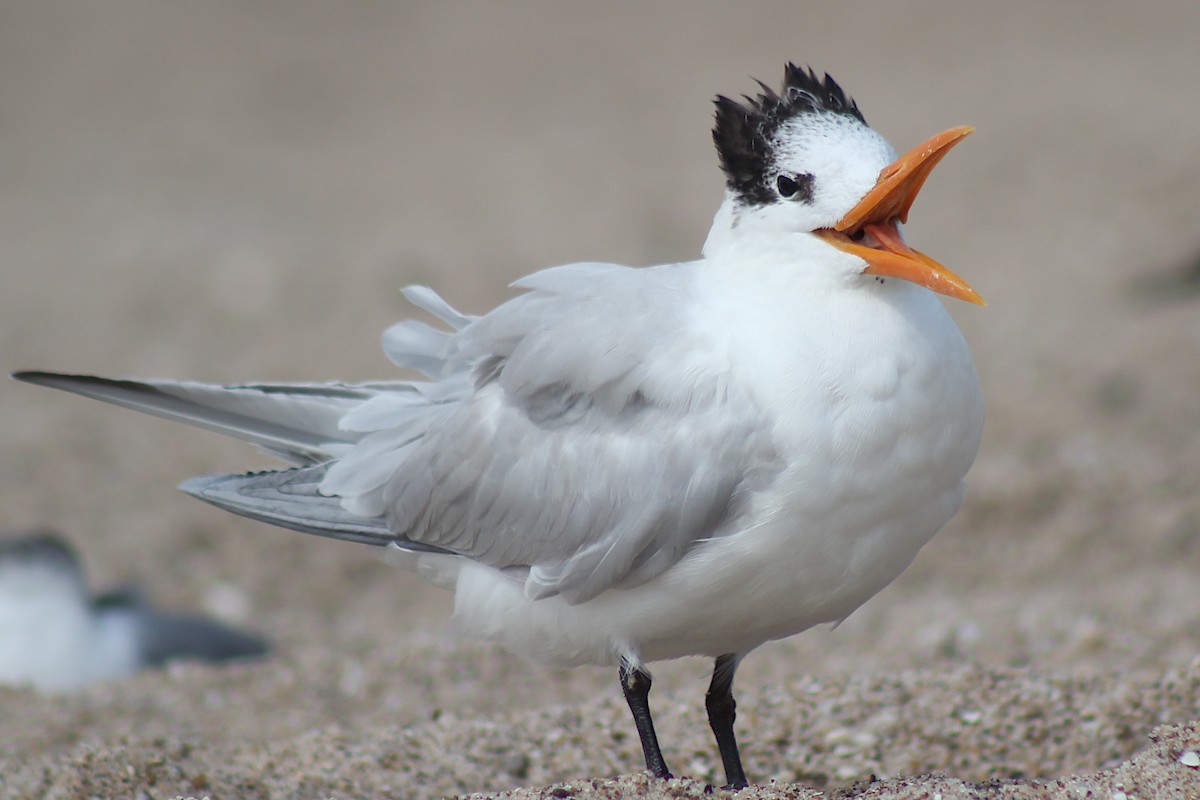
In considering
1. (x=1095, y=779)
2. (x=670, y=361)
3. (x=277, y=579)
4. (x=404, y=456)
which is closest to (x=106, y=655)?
(x=277, y=579)

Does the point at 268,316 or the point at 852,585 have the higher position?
the point at 268,316

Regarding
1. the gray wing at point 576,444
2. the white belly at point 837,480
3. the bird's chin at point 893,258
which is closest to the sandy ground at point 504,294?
the white belly at point 837,480

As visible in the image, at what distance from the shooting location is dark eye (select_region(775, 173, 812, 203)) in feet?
10.1

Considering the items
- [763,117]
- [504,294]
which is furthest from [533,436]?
[504,294]

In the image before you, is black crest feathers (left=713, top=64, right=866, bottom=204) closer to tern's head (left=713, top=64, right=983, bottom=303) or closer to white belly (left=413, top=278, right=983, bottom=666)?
tern's head (left=713, top=64, right=983, bottom=303)

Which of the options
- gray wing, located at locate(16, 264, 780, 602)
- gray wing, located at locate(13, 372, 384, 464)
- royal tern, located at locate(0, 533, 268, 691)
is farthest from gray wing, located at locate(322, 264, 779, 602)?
royal tern, located at locate(0, 533, 268, 691)

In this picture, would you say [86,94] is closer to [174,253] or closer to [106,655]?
[174,253]

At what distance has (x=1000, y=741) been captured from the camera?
12.9 ft

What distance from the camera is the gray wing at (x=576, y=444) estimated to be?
3146mm

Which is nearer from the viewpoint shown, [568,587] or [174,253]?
[568,587]

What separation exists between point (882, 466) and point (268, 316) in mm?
6703

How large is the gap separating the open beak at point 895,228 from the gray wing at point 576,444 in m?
0.38

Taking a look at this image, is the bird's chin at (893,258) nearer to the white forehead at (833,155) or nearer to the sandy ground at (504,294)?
the white forehead at (833,155)

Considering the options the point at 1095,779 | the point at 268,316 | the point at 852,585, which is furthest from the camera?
the point at 268,316
